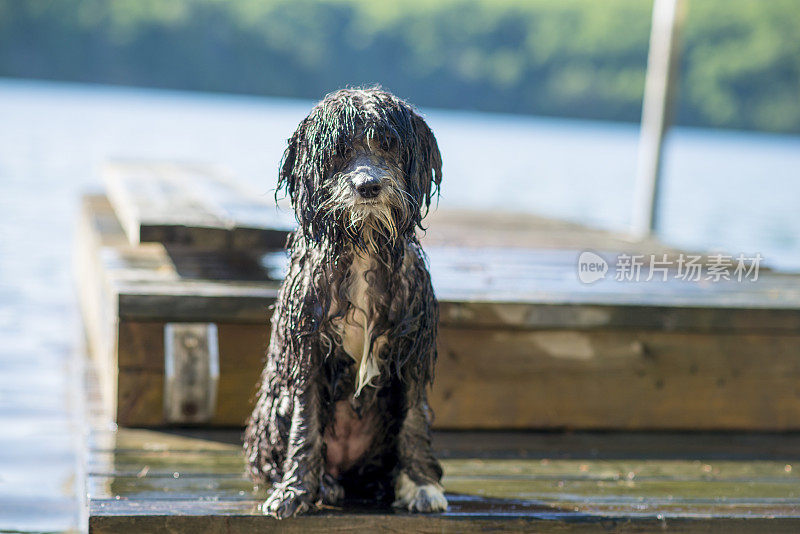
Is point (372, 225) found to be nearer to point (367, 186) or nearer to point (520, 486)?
point (367, 186)

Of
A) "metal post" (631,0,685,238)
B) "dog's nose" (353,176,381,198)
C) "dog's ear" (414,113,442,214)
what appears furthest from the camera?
"metal post" (631,0,685,238)

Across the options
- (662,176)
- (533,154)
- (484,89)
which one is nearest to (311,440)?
(662,176)

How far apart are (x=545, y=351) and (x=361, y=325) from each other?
4.50ft

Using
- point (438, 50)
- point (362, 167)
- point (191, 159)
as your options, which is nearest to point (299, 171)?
point (362, 167)

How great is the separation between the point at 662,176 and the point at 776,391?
418cm

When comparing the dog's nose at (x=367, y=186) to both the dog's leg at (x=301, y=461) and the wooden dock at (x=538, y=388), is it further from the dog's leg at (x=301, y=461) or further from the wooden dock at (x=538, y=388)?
the wooden dock at (x=538, y=388)

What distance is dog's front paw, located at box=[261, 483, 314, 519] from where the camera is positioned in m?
2.69

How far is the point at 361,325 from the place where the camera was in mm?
2637

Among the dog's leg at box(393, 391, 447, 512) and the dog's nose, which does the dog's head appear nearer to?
the dog's nose

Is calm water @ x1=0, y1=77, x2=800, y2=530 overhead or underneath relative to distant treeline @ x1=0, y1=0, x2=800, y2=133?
underneath

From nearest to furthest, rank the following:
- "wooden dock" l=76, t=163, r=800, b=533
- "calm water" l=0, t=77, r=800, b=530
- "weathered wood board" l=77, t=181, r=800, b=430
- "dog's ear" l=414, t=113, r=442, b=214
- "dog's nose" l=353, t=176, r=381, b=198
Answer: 1. "dog's nose" l=353, t=176, r=381, b=198
2. "dog's ear" l=414, t=113, r=442, b=214
3. "wooden dock" l=76, t=163, r=800, b=533
4. "weathered wood board" l=77, t=181, r=800, b=430
5. "calm water" l=0, t=77, r=800, b=530

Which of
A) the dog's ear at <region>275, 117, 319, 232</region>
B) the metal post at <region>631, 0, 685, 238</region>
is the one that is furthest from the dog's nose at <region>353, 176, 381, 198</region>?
the metal post at <region>631, 0, 685, 238</region>

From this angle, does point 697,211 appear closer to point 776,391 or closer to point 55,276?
point 55,276

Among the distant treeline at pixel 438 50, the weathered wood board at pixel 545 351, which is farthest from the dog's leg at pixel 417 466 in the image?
the distant treeline at pixel 438 50
